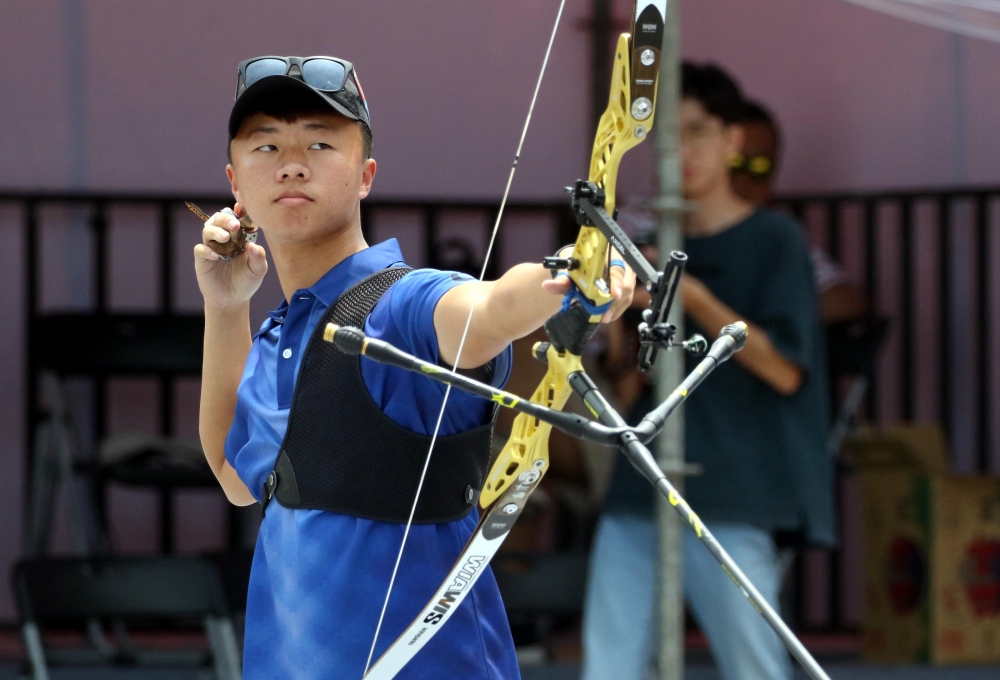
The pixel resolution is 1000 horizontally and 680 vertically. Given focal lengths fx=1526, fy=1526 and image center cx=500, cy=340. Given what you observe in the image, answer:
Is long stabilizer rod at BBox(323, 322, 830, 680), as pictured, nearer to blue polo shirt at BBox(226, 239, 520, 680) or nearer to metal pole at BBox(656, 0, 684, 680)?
blue polo shirt at BBox(226, 239, 520, 680)

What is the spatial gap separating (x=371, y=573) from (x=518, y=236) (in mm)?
3187

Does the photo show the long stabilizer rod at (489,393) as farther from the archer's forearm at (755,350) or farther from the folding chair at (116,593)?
the folding chair at (116,593)

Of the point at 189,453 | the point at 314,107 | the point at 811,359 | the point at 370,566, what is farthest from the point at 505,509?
the point at 189,453

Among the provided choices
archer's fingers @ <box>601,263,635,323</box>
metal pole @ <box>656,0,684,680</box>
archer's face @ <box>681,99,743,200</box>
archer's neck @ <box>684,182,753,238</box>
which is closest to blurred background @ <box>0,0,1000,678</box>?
archer's face @ <box>681,99,743,200</box>

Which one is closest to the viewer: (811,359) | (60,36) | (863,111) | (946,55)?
(811,359)

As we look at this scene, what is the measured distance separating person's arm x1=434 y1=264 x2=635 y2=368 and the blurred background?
2229 millimetres

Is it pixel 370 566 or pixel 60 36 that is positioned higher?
pixel 60 36

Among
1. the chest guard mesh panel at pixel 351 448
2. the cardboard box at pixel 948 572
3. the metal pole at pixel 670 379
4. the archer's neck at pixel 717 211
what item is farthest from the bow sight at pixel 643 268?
the cardboard box at pixel 948 572

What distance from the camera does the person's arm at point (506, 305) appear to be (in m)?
1.20

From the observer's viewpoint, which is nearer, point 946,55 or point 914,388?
point 946,55

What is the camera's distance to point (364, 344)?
1.16 m

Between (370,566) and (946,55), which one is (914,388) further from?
(370,566)

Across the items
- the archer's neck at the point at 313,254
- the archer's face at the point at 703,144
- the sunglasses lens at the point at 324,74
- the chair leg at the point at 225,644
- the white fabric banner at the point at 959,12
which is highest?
the white fabric banner at the point at 959,12

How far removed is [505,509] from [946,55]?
315cm
